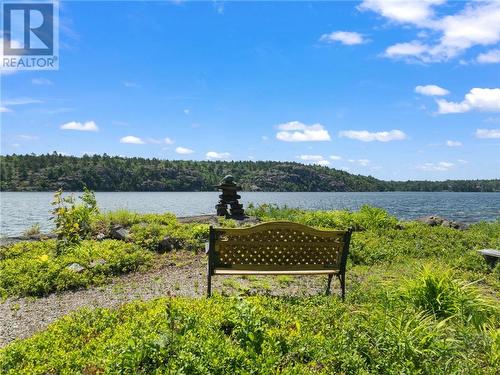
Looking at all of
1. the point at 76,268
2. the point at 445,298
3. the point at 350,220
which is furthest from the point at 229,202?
the point at 445,298

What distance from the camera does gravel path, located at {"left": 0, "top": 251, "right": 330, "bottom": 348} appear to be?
633cm

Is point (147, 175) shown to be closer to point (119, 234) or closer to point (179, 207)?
point (179, 207)

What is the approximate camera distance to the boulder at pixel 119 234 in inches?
470

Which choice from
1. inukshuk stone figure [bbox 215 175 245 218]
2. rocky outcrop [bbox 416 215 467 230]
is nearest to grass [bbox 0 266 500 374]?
inukshuk stone figure [bbox 215 175 245 218]

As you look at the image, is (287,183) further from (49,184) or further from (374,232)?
(374,232)

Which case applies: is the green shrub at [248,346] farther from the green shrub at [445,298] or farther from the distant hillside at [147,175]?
the distant hillside at [147,175]

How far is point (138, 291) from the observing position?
7.68 metres

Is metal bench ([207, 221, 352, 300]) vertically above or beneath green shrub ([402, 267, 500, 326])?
above

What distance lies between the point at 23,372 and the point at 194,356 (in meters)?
1.77

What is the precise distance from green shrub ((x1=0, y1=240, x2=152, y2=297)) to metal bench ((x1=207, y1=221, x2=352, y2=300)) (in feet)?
10.3

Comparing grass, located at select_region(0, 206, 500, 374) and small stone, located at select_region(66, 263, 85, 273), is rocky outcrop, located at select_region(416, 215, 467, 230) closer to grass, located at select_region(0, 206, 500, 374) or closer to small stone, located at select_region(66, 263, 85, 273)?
grass, located at select_region(0, 206, 500, 374)

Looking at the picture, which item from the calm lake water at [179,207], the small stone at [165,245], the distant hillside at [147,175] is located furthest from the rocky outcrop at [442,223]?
the distant hillside at [147,175]

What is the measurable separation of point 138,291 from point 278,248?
2.90 meters

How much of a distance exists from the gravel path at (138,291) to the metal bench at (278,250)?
51cm
